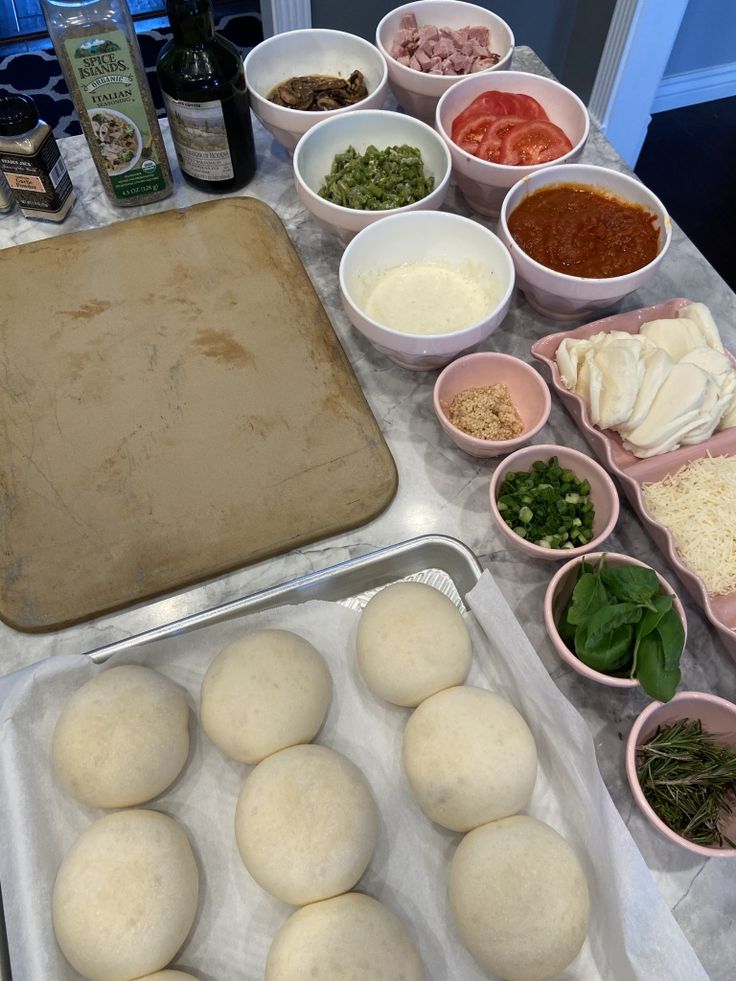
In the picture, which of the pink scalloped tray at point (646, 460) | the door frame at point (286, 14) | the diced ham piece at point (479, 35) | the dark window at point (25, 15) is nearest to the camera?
the pink scalloped tray at point (646, 460)

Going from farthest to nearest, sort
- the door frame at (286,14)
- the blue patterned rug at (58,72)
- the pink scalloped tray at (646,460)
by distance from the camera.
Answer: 1. the blue patterned rug at (58,72)
2. the door frame at (286,14)
3. the pink scalloped tray at (646,460)

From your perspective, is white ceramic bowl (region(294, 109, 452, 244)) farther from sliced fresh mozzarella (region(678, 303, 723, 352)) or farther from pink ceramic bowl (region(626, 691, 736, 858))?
pink ceramic bowl (region(626, 691, 736, 858))

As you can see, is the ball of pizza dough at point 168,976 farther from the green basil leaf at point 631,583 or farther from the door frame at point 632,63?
the door frame at point 632,63

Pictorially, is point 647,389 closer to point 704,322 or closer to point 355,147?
point 704,322

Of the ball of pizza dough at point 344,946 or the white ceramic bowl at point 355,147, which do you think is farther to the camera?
the white ceramic bowl at point 355,147

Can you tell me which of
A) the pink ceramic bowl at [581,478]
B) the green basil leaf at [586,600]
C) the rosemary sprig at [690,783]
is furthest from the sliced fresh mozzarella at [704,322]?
the rosemary sprig at [690,783]

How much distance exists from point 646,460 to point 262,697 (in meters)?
0.69

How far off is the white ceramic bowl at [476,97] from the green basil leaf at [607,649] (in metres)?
0.89

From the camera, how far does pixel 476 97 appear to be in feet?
4.86

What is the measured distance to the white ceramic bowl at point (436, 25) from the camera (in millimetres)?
1487

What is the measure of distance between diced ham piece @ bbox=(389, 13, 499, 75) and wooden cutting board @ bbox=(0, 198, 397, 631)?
49cm

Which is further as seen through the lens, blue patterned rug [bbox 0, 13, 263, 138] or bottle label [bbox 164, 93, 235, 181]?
blue patterned rug [bbox 0, 13, 263, 138]

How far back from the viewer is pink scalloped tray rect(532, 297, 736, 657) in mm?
1000

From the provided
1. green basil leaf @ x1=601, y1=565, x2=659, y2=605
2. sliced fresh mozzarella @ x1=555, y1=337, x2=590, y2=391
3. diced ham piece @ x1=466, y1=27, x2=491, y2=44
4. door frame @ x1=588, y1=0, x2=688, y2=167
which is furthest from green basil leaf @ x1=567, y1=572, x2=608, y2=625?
door frame @ x1=588, y1=0, x2=688, y2=167
